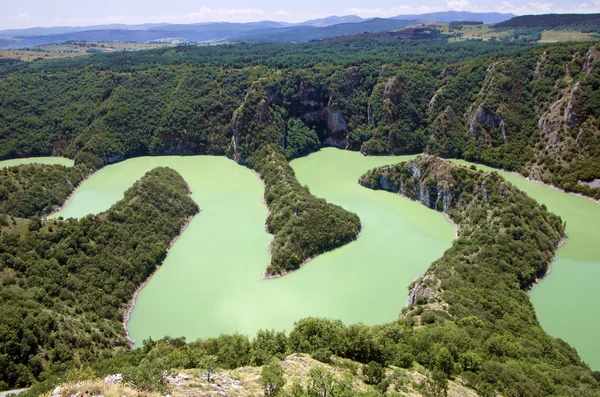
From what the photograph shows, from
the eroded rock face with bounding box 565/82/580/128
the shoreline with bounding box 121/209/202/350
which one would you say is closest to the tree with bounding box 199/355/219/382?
the shoreline with bounding box 121/209/202/350

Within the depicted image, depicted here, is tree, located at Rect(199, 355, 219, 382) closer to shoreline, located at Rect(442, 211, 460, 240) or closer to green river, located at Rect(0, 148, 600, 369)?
green river, located at Rect(0, 148, 600, 369)

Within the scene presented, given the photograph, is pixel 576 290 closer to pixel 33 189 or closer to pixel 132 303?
pixel 132 303

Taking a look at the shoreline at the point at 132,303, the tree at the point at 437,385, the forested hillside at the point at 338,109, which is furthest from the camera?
the forested hillside at the point at 338,109

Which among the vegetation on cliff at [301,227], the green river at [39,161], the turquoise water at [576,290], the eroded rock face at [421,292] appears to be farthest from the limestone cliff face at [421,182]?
the green river at [39,161]

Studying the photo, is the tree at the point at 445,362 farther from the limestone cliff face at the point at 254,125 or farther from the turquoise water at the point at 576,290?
the limestone cliff face at the point at 254,125

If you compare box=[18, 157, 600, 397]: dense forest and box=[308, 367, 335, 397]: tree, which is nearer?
box=[308, 367, 335, 397]: tree

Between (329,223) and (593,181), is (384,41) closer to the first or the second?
(593,181)

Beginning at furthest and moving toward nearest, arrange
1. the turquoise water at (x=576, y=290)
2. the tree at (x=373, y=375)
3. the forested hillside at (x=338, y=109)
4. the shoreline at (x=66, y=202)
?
the forested hillside at (x=338, y=109)
the shoreline at (x=66, y=202)
the turquoise water at (x=576, y=290)
the tree at (x=373, y=375)
